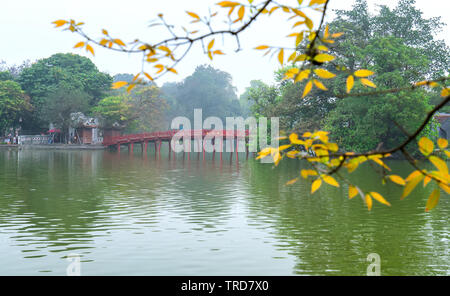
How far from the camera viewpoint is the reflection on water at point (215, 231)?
26.9 ft

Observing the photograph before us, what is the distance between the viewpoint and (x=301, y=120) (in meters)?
39.9

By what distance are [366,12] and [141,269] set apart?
128 ft

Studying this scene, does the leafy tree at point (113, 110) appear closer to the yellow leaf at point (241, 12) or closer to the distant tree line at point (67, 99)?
the distant tree line at point (67, 99)

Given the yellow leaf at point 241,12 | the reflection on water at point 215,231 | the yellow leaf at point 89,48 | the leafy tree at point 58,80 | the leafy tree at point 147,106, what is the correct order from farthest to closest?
the leafy tree at point 58,80
the leafy tree at point 147,106
the reflection on water at point 215,231
the yellow leaf at point 89,48
the yellow leaf at point 241,12

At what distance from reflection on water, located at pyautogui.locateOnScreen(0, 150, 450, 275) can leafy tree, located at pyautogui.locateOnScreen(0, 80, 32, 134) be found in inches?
1685

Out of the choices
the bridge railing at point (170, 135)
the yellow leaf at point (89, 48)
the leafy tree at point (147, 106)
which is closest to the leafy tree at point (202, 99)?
the leafy tree at point (147, 106)

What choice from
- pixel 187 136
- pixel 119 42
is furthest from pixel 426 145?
pixel 187 136

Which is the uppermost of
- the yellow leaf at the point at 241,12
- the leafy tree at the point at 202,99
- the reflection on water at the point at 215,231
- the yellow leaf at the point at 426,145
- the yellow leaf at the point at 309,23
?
→ the leafy tree at the point at 202,99

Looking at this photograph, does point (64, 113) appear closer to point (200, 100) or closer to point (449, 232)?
point (200, 100)

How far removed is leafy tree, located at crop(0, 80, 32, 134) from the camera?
58031 millimetres

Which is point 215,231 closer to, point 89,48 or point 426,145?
point 89,48

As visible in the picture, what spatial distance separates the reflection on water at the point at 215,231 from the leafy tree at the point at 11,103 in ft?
140

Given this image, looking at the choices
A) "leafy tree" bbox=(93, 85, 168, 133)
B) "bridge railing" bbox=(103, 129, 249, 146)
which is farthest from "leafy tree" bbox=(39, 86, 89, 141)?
"bridge railing" bbox=(103, 129, 249, 146)
